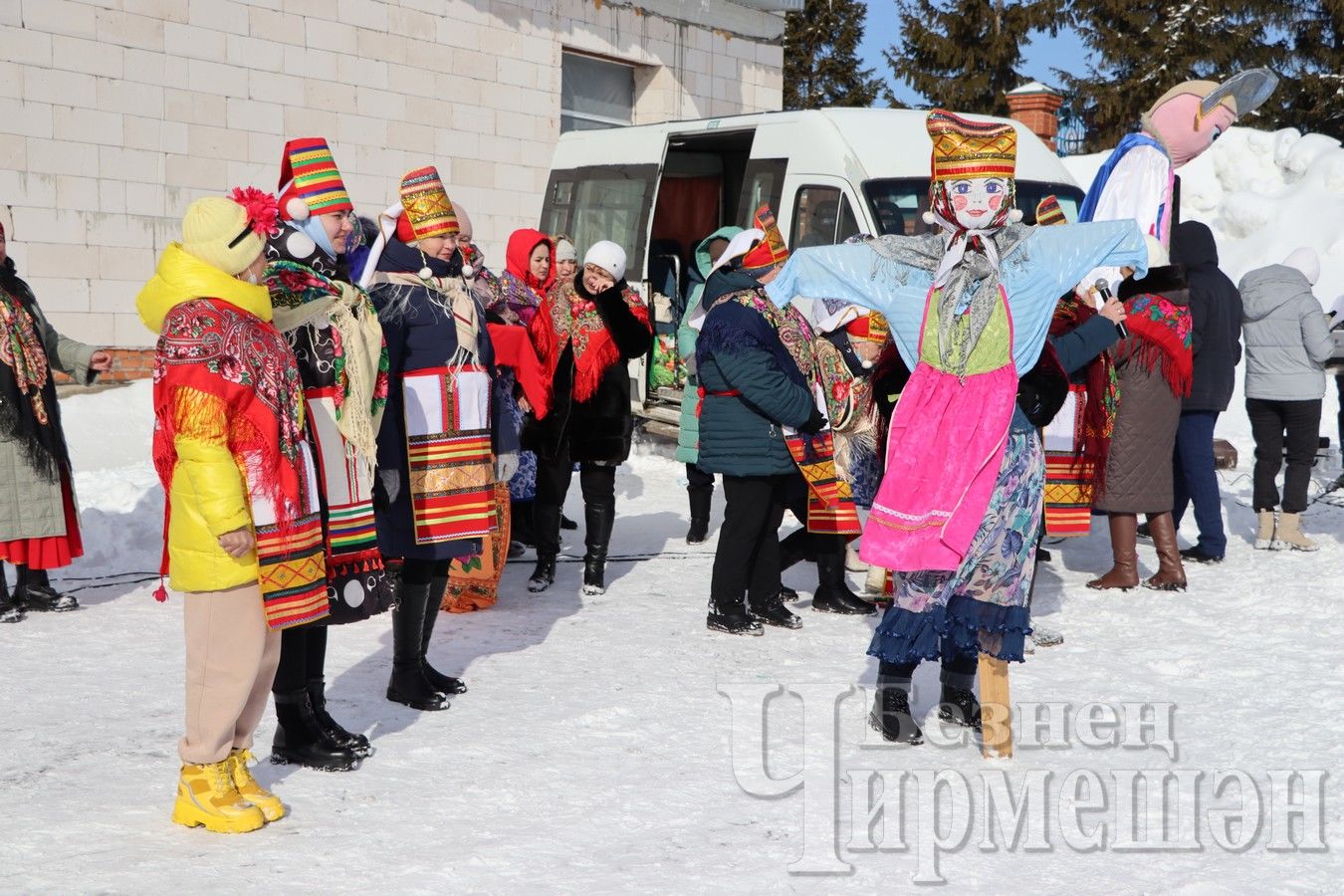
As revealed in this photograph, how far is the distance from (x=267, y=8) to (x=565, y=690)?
852 centimetres

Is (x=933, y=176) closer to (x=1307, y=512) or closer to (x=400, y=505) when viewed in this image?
(x=400, y=505)

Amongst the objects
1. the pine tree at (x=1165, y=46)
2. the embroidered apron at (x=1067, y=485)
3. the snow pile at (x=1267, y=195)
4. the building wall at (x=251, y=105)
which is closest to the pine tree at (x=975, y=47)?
the pine tree at (x=1165, y=46)

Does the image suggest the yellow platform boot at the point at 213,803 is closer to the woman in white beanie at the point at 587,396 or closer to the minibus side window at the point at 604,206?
the woman in white beanie at the point at 587,396

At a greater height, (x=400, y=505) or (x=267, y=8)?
(x=267, y=8)

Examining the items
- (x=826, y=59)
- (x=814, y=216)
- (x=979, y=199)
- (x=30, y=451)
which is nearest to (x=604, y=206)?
(x=814, y=216)

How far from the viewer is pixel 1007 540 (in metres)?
3.89

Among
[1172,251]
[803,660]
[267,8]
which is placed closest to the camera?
[803,660]

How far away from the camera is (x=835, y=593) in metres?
6.21

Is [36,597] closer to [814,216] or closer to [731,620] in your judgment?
[731,620]

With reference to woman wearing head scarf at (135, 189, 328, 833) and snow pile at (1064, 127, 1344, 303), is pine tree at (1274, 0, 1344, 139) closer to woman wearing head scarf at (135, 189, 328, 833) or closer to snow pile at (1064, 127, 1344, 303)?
snow pile at (1064, 127, 1344, 303)

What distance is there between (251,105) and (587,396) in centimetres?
628

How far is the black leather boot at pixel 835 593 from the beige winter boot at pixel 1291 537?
317cm

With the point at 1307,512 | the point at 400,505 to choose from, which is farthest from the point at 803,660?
the point at 1307,512

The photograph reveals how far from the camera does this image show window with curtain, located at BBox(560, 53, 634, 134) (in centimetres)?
1391
